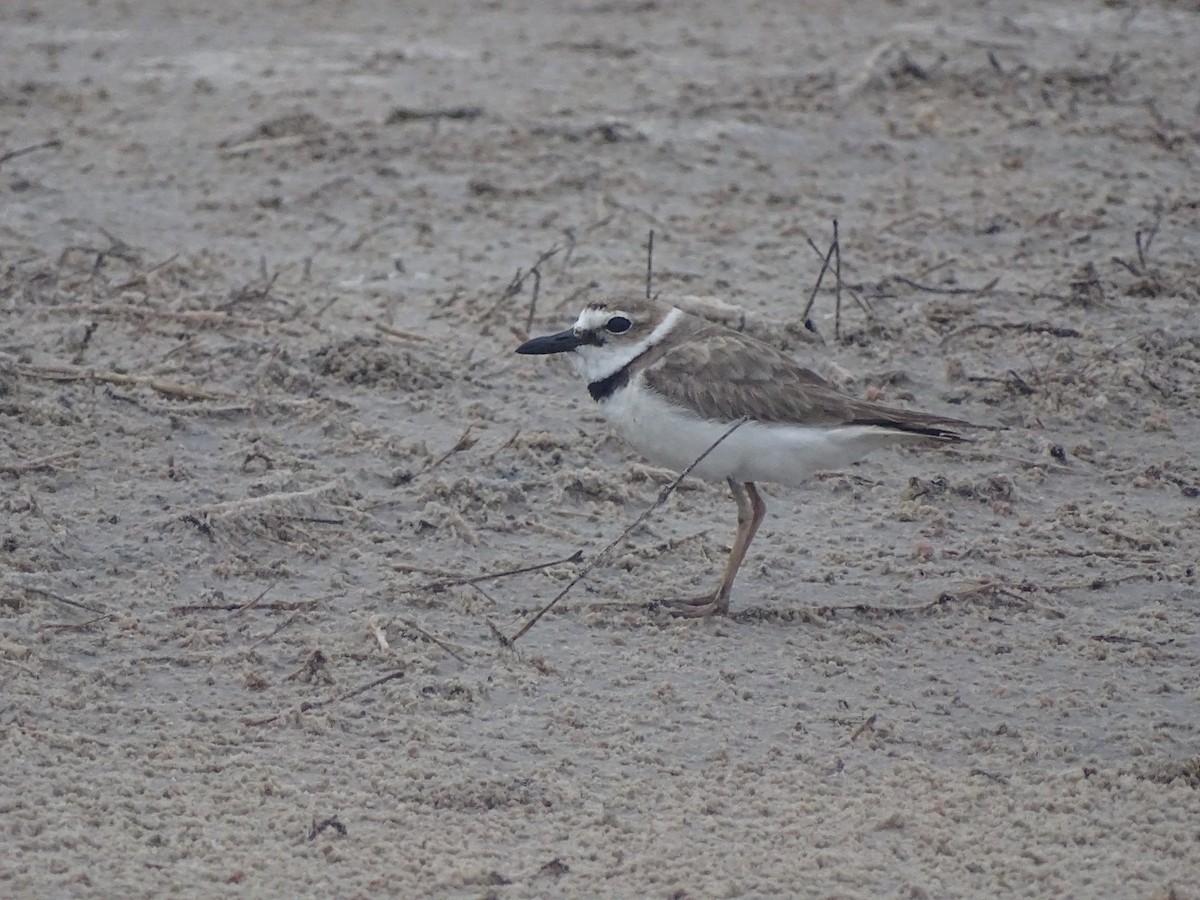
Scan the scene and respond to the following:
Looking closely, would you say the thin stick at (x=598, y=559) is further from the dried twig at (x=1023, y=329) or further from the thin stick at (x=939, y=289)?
the thin stick at (x=939, y=289)

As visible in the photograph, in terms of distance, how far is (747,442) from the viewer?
16.2 feet

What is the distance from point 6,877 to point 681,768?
1572 mm

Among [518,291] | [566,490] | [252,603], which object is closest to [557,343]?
[566,490]

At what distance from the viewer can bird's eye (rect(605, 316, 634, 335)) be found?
526cm

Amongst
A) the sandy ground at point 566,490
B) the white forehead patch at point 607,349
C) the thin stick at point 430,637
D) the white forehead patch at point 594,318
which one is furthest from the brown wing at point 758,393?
the thin stick at point 430,637

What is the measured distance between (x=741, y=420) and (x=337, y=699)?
1.47 m

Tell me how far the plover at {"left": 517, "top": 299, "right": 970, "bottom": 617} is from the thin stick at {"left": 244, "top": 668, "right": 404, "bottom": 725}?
958 mm

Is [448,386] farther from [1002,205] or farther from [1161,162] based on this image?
[1161,162]

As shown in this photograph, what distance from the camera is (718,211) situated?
26.5 feet

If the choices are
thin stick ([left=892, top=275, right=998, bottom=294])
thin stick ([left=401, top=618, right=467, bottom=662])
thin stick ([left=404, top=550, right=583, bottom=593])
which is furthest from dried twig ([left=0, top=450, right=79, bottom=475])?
thin stick ([left=892, top=275, right=998, bottom=294])

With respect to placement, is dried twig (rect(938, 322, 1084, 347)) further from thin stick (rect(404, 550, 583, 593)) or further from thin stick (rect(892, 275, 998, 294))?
thin stick (rect(404, 550, 583, 593))

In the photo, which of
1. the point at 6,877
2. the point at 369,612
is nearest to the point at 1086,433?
the point at 369,612

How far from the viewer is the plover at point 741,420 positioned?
4.95m

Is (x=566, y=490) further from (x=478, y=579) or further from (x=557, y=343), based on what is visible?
(x=478, y=579)
